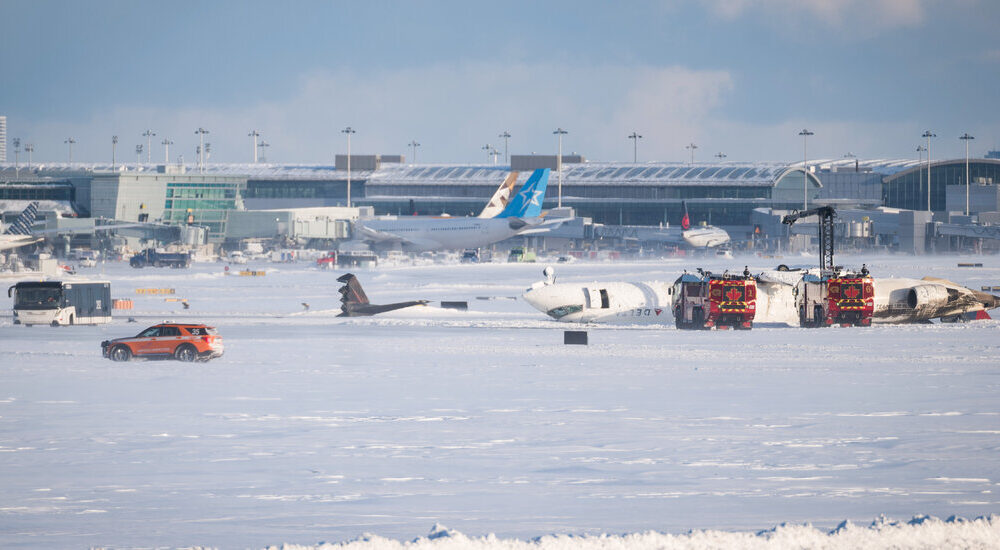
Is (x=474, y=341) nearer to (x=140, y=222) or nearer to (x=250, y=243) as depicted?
(x=250, y=243)

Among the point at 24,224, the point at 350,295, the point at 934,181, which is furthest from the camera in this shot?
the point at 934,181

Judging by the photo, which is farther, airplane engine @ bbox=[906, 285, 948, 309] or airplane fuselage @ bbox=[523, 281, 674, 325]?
airplane engine @ bbox=[906, 285, 948, 309]

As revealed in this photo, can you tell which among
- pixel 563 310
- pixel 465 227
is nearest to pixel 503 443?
pixel 563 310

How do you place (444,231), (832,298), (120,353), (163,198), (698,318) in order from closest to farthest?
1. (120,353)
2. (698,318)
3. (832,298)
4. (444,231)
5. (163,198)

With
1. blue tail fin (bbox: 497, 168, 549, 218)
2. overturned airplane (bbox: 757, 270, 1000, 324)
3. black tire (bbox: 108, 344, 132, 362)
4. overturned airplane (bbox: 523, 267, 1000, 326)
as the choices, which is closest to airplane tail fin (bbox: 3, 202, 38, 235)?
blue tail fin (bbox: 497, 168, 549, 218)

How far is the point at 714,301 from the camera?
5647 cm

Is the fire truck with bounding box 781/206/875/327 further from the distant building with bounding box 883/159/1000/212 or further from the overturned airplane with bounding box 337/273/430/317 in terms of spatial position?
the distant building with bounding box 883/159/1000/212

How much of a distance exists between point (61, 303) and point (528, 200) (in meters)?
84.8

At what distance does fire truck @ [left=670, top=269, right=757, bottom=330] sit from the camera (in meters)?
55.8

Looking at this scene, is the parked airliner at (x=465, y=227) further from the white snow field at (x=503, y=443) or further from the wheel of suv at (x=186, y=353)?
the wheel of suv at (x=186, y=353)

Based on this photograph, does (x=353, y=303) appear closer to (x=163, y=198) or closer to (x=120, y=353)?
(x=120, y=353)

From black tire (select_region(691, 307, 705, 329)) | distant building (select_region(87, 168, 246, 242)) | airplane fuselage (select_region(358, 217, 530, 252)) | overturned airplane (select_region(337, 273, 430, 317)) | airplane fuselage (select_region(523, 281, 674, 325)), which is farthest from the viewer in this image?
distant building (select_region(87, 168, 246, 242))

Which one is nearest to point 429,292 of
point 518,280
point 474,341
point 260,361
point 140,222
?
point 518,280

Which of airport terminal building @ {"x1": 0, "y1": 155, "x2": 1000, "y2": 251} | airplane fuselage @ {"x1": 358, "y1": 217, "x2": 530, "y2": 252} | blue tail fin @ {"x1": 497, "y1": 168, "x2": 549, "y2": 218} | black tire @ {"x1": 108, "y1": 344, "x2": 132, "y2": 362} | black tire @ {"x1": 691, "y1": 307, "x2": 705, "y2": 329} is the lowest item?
black tire @ {"x1": 108, "y1": 344, "x2": 132, "y2": 362}
